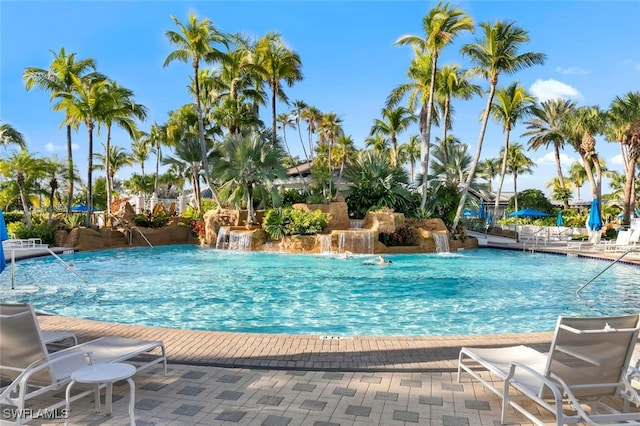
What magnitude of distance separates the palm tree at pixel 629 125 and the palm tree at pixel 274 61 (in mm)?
21889

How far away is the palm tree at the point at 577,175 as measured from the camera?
2363 inches

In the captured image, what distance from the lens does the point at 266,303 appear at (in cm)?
912

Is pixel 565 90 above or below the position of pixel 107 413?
above

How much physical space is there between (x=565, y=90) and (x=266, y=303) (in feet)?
124

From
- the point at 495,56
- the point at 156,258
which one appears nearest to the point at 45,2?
the point at 156,258

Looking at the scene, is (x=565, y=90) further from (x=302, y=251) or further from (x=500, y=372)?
(x=500, y=372)

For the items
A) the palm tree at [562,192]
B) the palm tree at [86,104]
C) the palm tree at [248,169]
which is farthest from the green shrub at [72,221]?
the palm tree at [562,192]

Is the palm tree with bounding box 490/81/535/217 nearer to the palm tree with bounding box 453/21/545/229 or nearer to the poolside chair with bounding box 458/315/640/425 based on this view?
the palm tree with bounding box 453/21/545/229

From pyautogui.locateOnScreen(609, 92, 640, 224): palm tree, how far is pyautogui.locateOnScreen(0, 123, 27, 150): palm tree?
39.0 m

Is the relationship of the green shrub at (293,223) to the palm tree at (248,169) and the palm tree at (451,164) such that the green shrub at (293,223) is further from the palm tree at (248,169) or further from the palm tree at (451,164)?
the palm tree at (451,164)

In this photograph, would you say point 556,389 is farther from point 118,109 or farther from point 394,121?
point 394,121

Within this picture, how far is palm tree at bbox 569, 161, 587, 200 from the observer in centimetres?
6003

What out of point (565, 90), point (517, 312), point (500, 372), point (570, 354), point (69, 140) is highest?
point (565, 90)

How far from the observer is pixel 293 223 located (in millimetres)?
→ 20578
